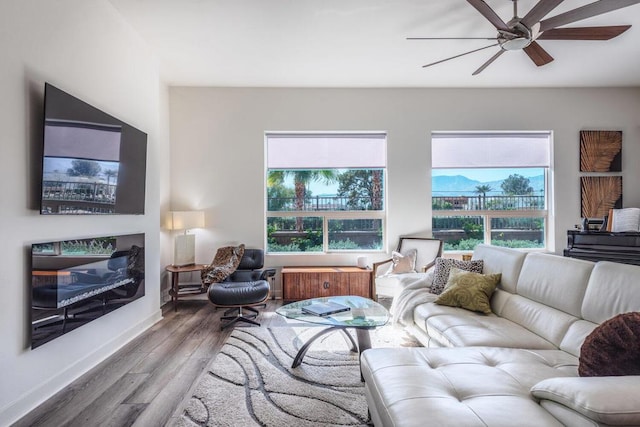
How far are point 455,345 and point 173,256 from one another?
383 centimetres

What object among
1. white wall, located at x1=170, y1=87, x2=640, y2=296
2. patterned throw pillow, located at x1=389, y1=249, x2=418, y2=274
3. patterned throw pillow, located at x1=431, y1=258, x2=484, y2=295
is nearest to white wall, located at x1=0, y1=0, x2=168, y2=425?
white wall, located at x1=170, y1=87, x2=640, y2=296

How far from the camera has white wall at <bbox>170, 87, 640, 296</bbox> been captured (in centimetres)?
470

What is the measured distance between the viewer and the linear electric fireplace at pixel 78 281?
207 centimetres

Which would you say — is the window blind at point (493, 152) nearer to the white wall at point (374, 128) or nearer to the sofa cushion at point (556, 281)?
the white wall at point (374, 128)

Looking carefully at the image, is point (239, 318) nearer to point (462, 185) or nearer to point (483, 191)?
point (462, 185)

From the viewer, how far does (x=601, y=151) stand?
188 inches

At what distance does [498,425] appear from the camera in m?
1.16

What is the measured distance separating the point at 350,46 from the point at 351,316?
2798 millimetres

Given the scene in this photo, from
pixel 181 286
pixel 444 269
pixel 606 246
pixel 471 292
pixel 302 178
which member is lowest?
pixel 181 286

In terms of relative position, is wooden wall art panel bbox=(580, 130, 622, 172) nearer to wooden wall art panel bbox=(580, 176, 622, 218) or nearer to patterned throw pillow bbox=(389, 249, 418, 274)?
wooden wall art panel bbox=(580, 176, 622, 218)

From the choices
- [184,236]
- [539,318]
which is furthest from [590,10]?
[184,236]

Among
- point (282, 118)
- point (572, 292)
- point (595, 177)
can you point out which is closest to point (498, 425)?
point (572, 292)

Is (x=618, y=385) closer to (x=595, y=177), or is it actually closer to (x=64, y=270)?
(x=64, y=270)

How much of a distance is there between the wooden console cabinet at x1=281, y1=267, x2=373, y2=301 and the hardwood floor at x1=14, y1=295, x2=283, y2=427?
88 cm
